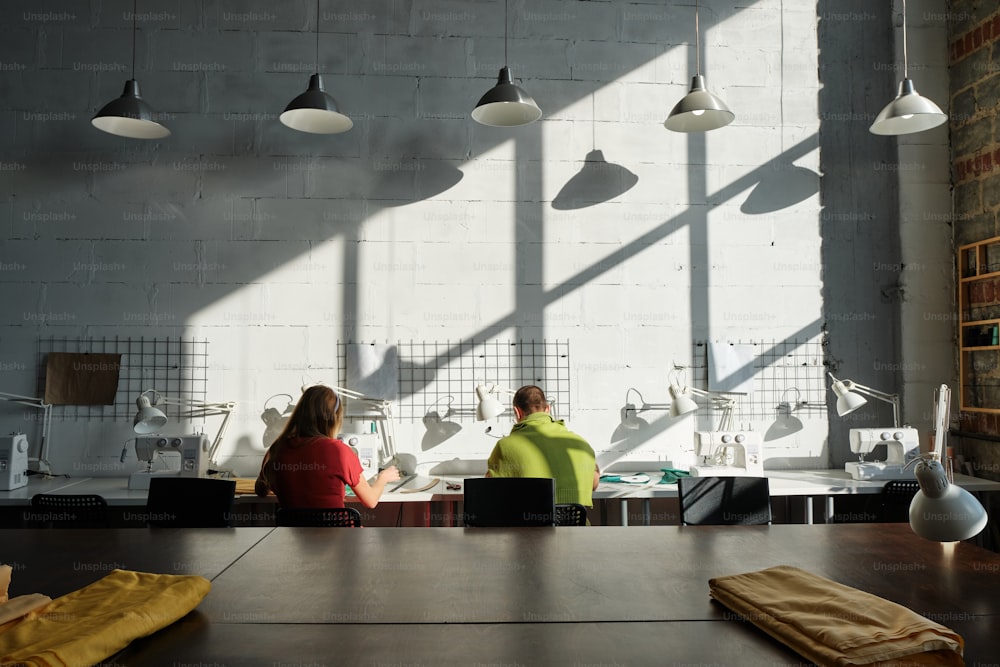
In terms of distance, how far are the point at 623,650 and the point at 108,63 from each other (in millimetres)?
4431

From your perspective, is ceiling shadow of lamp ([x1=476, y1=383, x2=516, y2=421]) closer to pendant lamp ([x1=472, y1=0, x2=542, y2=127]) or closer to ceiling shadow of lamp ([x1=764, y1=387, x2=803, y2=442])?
pendant lamp ([x1=472, y1=0, x2=542, y2=127])

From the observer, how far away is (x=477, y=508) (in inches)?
105

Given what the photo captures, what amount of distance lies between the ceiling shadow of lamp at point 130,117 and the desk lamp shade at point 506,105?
1608mm

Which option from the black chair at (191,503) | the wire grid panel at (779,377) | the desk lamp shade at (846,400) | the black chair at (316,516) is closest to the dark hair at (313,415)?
the black chair at (191,503)

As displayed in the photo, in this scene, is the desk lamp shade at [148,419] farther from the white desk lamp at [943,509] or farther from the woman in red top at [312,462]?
the white desk lamp at [943,509]

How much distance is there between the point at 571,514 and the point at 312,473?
3.34 feet

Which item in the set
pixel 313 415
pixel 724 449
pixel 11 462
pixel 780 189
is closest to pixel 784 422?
pixel 724 449

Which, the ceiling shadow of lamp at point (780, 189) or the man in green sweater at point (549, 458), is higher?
the ceiling shadow of lamp at point (780, 189)

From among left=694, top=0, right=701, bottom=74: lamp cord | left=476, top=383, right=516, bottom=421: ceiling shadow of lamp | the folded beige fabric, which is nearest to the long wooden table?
the folded beige fabric

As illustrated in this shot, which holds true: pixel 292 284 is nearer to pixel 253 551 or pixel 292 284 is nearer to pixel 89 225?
pixel 89 225

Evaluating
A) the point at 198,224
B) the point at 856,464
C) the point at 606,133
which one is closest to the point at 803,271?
the point at 856,464

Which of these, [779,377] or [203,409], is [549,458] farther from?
[203,409]

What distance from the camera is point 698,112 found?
11.6ft

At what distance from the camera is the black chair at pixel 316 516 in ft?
8.38
